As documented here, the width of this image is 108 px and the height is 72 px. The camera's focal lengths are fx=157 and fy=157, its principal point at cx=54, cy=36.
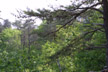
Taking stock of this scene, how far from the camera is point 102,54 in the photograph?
992 centimetres

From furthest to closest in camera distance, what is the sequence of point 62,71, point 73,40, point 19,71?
point 62,71
point 73,40
point 19,71

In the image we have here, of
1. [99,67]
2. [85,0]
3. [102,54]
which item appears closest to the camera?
[85,0]

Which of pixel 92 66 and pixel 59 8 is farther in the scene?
pixel 92 66

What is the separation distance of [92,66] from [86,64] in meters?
0.57

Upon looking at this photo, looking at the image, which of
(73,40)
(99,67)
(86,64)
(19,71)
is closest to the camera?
(19,71)

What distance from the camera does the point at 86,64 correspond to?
11.5 metres

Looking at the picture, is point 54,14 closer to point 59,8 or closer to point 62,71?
point 59,8

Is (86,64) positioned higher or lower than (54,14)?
lower

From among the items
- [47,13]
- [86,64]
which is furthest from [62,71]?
[47,13]

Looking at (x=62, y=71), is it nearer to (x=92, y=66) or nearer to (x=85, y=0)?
(x=92, y=66)

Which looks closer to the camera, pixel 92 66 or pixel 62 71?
pixel 92 66

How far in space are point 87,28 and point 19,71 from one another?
4.45 meters

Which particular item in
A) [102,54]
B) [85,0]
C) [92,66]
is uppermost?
[85,0]

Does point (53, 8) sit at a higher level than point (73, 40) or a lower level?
higher
